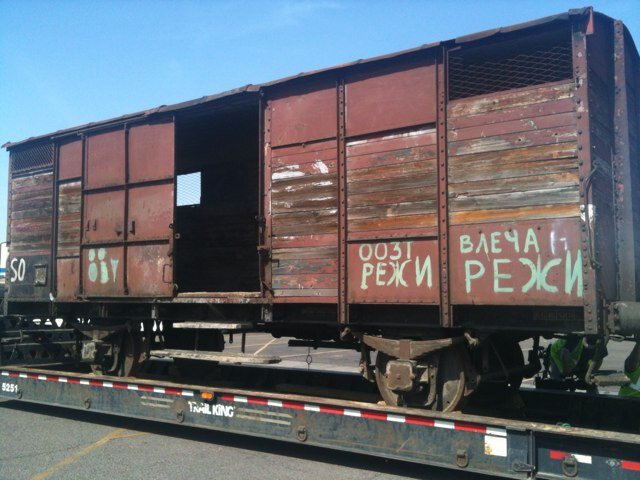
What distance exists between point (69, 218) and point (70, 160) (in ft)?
2.86

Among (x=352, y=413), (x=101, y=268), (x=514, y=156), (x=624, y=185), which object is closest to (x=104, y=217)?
(x=101, y=268)

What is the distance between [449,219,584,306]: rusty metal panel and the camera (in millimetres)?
4809

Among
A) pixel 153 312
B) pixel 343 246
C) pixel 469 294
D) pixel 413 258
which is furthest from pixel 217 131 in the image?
pixel 469 294

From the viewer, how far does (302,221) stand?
20.9 feet

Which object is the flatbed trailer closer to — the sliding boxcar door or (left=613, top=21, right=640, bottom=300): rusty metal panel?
the sliding boxcar door

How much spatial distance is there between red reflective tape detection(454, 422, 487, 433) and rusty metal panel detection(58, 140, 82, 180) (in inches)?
252

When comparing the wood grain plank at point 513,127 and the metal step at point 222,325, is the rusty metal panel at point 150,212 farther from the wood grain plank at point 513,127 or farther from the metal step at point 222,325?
the wood grain plank at point 513,127

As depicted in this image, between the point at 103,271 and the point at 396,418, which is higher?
the point at 103,271

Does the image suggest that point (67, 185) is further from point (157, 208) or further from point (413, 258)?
point (413, 258)

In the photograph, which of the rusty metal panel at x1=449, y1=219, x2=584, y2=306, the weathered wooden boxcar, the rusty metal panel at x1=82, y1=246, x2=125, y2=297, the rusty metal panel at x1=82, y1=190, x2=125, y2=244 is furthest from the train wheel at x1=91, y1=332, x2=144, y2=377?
the rusty metal panel at x1=449, y1=219, x2=584, y2=306

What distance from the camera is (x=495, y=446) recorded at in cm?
475

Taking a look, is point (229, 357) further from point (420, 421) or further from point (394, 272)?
point (420, 421)

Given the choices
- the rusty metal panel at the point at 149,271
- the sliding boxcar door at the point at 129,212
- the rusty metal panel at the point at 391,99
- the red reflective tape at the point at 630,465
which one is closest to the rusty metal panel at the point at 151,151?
the sliding boxcar door at the point at 129,212

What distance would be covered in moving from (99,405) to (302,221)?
3.72 meters
